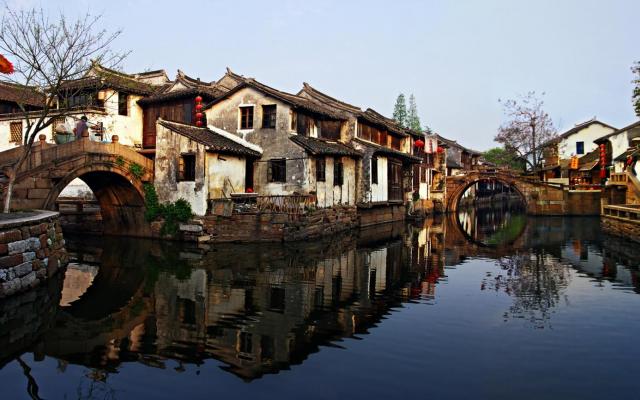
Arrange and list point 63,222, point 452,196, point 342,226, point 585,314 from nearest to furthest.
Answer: point 585,314
point 63,222
point 342,226
point 452,196

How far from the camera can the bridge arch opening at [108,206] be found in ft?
78.1

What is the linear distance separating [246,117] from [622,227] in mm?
22838

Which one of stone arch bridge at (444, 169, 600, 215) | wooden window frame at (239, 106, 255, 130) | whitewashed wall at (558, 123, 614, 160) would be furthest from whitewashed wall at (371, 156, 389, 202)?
whitewashed wall at (558, 123, 614, 160)

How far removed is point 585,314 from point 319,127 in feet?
71.3

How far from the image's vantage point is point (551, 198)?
1791 inches

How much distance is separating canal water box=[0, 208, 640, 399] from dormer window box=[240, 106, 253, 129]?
1089 centimetres

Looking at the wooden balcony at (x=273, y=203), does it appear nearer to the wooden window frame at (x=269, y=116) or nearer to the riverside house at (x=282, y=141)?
the riverside house at (x=282, y=141)

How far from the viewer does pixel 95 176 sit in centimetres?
2414

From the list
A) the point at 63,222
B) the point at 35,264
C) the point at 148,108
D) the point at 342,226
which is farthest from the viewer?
the point at 148,108

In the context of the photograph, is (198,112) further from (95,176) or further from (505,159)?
(505,159)

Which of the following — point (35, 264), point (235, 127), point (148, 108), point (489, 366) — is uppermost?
point (148, 108)

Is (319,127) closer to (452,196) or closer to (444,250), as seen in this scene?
(444,250)

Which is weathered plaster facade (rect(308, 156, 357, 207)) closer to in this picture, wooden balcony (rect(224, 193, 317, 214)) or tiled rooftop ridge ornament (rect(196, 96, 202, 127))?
wooden balcony (rect(224, 193, 317, 214))

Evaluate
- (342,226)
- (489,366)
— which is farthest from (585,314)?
(342,226)
